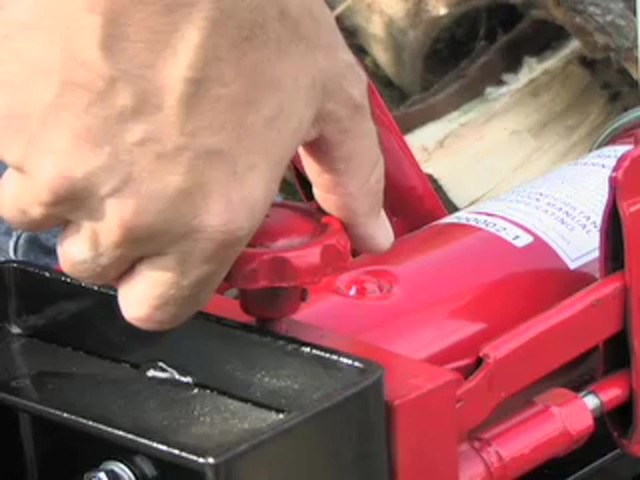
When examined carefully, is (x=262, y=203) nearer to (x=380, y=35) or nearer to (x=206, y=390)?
(x=206, y=390)

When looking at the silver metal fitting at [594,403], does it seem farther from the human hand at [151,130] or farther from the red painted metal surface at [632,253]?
the human hand at [151,130]

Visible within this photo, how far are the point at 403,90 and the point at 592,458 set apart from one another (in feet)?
3.10

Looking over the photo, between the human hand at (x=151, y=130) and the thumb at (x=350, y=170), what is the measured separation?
0.04m

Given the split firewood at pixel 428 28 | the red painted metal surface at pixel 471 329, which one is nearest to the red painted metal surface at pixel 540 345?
the red painted metal surface at pixel 471 329

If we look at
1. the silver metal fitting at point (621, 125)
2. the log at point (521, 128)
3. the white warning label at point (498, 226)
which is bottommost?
the log at point (521, 128)

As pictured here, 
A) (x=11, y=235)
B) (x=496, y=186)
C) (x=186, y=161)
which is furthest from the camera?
(x=496, y=186)

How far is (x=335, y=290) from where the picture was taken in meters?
0.92

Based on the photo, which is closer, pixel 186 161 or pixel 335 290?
pixel 186 161

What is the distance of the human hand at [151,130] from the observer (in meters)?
0.53

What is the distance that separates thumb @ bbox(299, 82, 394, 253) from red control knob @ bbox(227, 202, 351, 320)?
0.01m

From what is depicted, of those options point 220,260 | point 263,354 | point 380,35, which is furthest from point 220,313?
point 380,35

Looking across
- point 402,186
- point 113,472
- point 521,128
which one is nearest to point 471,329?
point 402,186

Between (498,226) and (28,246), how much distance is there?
415 millimetres

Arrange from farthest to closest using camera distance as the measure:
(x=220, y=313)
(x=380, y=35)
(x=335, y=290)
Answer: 1. (x=380, y=35)
2. (x=335, y=290)
3. (x=220, y=313)
